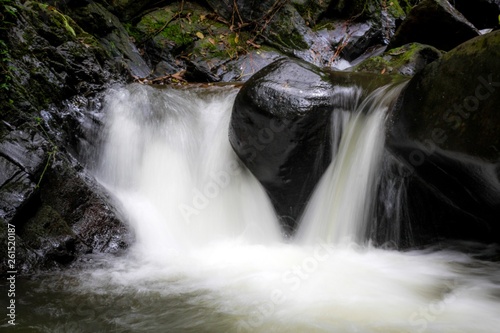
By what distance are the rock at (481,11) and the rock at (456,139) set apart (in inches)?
303

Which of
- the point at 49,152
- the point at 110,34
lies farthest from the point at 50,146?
the point at 110,34

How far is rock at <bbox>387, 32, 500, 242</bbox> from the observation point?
9.33 feet

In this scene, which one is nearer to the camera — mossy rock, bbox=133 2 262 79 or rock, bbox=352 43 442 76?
rock, bbox=352 43 442 76

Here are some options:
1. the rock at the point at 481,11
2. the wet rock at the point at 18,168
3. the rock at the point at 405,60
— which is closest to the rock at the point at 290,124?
the rock at the point at 405,60

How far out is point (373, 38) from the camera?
928cm

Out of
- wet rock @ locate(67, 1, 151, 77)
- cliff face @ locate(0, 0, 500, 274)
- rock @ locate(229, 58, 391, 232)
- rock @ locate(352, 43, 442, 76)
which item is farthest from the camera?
wet rock @ locate(67, 1, 151, 77)

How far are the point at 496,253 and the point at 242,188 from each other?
261cm

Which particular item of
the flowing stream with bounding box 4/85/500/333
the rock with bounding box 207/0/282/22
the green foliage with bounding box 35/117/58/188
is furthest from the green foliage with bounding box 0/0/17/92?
the rock with bounding box 207/0/282/22

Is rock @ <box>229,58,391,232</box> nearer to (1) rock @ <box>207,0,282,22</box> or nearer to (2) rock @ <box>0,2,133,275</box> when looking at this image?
(2) rock @ <box>0,2,133,275</box>

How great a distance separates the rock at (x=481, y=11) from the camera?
9242mm

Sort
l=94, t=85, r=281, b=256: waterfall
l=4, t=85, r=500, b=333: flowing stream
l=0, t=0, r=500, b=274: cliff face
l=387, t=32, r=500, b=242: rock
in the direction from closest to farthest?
l=4, t=85, r=500, b=333: flowing stream
l=387, t=32, r=500, b=242: rock
l=0, t=0, r=500, b=274: cliff face
l=94, t=85, r=281, b=256: waterfall

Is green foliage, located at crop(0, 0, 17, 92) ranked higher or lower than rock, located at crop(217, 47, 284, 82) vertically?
lower

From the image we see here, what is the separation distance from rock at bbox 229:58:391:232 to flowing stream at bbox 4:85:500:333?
181 mm

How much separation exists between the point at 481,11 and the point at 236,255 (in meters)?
9.07
